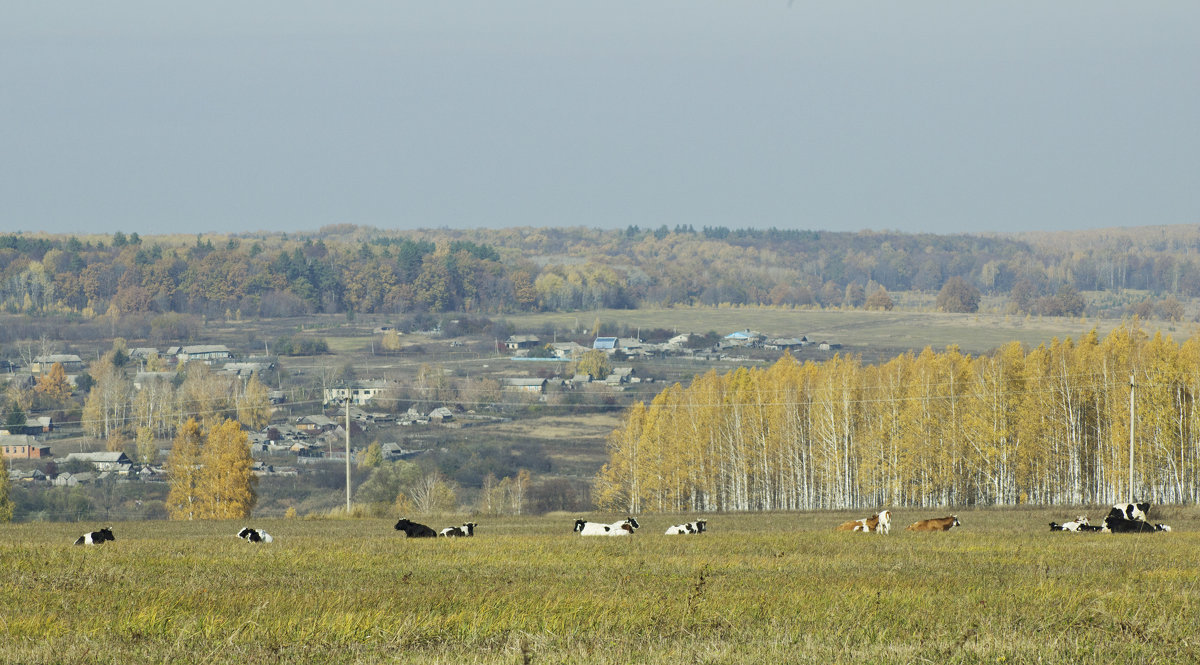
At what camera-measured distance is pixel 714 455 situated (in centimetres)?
8606

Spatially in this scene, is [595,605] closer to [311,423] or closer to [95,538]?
[95,538]

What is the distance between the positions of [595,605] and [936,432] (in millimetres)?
64384

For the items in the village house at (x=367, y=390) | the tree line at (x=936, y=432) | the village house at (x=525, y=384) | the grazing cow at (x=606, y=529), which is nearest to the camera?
the grazing cow at (x=606, y=529)

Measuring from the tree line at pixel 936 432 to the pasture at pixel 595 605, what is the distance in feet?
129

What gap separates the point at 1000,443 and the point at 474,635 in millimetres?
62472

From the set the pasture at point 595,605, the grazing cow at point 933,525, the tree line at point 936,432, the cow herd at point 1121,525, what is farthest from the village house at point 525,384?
the pasture at point 595,605

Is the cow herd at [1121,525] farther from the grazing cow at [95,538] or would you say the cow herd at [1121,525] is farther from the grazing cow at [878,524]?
the grazing cow at [95,538]

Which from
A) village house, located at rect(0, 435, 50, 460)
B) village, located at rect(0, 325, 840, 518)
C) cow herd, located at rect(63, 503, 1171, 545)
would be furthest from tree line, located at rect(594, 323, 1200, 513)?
village house, located at rect(0, 435, 50, 460)

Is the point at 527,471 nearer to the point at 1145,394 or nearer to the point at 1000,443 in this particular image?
the point at 1000,443

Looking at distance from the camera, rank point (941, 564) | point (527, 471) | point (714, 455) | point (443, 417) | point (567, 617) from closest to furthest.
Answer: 1. point (567, 617)
2. point (941, 564)
3. point (714, 455)
4. point (527, 471)
5. point (443, 417)

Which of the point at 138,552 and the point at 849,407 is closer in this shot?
the point at 138,552

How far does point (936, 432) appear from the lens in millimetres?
72938

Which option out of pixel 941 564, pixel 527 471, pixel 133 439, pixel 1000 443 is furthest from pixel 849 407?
pixel 133 439

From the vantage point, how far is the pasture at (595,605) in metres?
9.38
